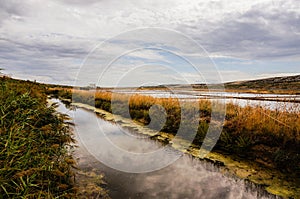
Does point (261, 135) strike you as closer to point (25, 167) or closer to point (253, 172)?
point (253, 172)

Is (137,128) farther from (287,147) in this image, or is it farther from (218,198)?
(218,198)

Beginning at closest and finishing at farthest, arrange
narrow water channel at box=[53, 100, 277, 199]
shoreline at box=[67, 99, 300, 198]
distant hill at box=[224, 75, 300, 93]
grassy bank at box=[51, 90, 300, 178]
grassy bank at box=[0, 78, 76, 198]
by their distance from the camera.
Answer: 1. grassy bank at box=[0, 78, 76, 198]
2. narrow water channel at box=[53, 100, 277, 199]
3. shoreline at box=[67, 99, 300, 198]
4. grassy bank at box=[51, 90, 300, 178]
5. distant hill at box=[224, 75, 300, 93]

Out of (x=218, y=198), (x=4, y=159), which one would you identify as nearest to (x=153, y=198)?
(x=218, y=198)

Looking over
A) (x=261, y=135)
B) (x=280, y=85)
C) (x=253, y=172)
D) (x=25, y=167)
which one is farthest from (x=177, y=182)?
(x=280, y=85)

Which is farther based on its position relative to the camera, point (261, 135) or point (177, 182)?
point (261, 135)

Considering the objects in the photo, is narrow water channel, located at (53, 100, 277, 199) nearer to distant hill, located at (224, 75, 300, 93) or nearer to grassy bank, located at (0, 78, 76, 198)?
grassy bank, located at (0, 78, 76, 198)

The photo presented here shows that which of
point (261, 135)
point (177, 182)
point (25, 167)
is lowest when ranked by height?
point (177, 182)

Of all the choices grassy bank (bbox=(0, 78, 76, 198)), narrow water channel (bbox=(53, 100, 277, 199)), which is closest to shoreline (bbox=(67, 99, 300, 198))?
narrow water channel (bbox=(53, 100, 277, 199))

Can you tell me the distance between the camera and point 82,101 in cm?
2186

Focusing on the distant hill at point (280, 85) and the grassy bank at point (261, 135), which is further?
the distant hill at point (280, 85)

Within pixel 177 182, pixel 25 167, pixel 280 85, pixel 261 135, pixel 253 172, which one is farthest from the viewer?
pixel 280 85

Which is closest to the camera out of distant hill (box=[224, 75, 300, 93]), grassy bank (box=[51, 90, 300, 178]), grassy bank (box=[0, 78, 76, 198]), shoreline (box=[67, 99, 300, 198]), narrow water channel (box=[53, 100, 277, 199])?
grassy bank (box=[0, 78, 76, 198])

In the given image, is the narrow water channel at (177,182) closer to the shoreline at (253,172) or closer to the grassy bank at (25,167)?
the shoreline at (253,172)

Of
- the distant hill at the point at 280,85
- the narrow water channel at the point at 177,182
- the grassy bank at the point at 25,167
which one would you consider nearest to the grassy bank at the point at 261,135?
the narrow water channel at the point at 177,182
